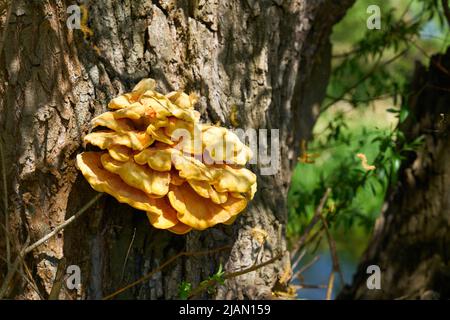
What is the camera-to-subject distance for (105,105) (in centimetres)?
213

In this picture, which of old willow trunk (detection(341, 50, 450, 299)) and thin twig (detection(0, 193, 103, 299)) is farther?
old willow trunk (detection(341, 50, 450, 299))

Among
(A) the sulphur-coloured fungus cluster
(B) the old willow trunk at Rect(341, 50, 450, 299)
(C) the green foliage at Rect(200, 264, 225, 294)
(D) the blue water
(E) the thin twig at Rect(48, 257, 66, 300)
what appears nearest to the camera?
(A) the sulphur-coloured fungus cluster

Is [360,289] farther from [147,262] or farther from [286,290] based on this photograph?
[147,262]

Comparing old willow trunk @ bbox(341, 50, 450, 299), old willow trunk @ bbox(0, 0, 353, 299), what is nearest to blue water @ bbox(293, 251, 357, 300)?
old willow trunk @ bbox(341, 50, 450, 299)

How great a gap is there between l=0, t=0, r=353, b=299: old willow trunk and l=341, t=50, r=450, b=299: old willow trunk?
102 cm

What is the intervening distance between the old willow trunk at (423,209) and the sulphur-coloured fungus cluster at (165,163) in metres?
1.51

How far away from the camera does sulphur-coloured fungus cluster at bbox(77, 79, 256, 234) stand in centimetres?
189

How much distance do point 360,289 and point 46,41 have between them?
2.29m

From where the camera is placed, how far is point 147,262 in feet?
7.57

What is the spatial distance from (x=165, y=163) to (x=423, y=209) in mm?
1831

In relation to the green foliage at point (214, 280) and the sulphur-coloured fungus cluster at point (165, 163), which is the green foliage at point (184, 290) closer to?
the green foliage at point (214, 280)

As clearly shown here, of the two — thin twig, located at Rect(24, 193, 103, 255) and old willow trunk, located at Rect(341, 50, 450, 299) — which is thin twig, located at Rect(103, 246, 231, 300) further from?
old willow trunk, located at Rect(341, 50, 450, 299)

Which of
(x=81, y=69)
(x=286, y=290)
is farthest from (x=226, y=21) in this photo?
(x=286, y=290)

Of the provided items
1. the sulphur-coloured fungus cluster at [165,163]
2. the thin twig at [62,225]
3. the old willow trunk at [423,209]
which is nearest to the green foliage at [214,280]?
the sulphur-coloured fungus cluster at [165,163]
